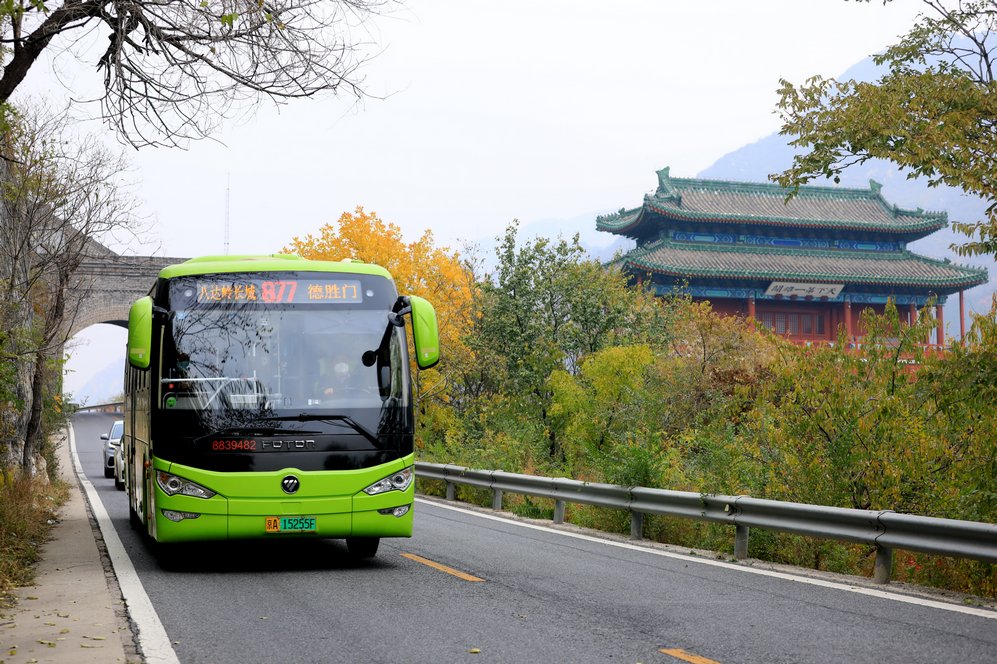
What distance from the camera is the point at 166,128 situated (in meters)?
9.21

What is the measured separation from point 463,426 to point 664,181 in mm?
27401

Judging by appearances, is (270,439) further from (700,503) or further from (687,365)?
(687,365)

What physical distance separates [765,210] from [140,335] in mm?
45395

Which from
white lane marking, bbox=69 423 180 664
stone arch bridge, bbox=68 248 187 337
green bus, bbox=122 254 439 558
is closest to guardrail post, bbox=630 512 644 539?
green bus, bbox=122 254 439 558

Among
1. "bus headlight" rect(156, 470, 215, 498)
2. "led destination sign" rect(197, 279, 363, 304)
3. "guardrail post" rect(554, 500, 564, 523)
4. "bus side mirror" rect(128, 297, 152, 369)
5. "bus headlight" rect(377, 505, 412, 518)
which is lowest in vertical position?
"guardrail post" rect(554, 500, 564, 523)

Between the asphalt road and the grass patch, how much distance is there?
1.08 metres

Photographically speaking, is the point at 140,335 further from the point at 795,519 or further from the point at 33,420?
the point at 33,420

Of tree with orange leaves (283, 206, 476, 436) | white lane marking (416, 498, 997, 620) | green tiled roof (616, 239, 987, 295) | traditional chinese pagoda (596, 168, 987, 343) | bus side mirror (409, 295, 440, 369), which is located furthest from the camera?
traditional chinese pagoda (596, 168, 987, 343)

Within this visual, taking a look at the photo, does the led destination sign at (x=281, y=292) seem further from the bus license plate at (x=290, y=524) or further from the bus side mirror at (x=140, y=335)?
the bus license plate at (x=290, y=524)

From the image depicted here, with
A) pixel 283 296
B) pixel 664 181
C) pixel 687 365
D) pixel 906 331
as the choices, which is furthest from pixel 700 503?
pixel 664 181

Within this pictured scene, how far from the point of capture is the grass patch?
8.85 m

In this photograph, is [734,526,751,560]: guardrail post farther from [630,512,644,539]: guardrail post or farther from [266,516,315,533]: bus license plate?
[266,516,315,533]: bus license plate

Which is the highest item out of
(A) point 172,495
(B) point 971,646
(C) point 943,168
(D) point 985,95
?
(D) point 985,95

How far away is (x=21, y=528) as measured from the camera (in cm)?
1159
